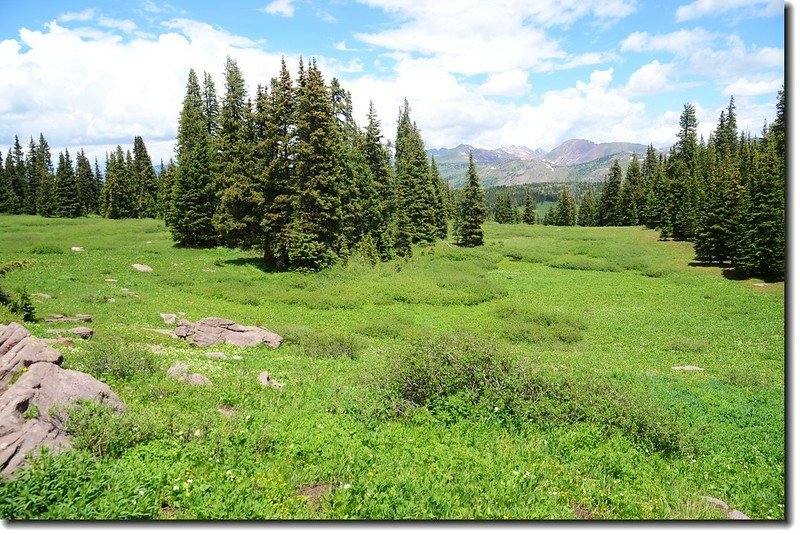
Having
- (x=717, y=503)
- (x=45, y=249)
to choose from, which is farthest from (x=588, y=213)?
(x=717, y=503)

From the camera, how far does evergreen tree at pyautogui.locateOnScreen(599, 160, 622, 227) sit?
121m

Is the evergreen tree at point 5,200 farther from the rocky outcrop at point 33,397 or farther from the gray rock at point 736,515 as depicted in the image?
the gray rock at point 736,515

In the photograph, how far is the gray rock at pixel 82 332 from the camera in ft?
60.1

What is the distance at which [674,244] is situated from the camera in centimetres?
7456

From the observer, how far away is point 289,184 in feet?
140

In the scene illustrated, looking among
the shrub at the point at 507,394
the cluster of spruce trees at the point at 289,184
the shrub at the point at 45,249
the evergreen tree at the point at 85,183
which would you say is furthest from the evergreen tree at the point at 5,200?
the shrub at the point at 507,394

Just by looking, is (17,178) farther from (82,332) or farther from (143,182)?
(82,332)

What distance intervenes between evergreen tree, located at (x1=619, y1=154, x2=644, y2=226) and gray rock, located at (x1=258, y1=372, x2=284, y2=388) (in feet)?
378

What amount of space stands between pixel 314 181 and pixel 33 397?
34558 millimetres

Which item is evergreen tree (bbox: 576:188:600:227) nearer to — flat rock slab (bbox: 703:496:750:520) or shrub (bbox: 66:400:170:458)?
flat rock slab (bbox: 703:496:750:520)

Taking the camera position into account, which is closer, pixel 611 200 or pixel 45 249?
pixel 45 249

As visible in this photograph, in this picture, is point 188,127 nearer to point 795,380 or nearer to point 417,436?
point 417,436

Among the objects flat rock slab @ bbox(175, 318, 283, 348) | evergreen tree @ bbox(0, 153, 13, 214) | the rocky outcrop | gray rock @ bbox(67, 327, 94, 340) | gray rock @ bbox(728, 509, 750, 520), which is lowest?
gray rock @ bbox(728, 509, 750, 520)

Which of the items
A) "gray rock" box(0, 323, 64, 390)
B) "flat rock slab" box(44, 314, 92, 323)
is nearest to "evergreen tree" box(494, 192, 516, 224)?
"flat rock slab" box(44, 314, 92, 323)
